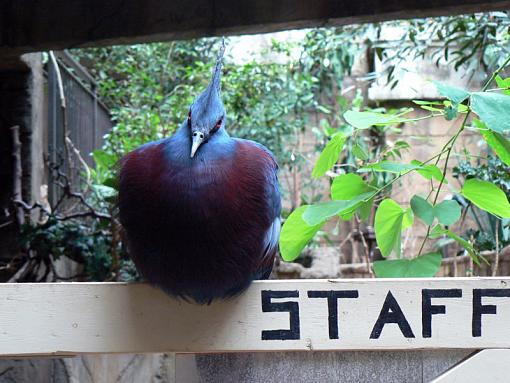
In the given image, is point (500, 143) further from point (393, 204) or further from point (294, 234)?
point (294, 234)

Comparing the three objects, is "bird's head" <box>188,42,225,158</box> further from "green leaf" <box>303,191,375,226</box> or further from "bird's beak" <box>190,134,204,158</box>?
"green leaf" <box>303,191,375,226</box>

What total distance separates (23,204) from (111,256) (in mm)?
565

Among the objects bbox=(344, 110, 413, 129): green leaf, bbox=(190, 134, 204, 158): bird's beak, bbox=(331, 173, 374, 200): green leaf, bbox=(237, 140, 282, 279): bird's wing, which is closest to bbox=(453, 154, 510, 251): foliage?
bbox=(331, 173, 374, 200): green leaf

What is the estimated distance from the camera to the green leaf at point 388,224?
66.4 inches

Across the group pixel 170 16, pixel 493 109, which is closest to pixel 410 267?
pixel 493 109

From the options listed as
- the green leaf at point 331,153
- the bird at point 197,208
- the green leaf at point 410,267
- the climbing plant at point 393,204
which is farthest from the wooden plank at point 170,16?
the bird at point 197,208

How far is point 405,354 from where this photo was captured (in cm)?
186

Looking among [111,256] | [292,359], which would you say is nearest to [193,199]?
[292,359]

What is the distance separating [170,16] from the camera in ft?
8.78

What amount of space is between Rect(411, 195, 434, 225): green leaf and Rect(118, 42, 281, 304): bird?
1.41 ft

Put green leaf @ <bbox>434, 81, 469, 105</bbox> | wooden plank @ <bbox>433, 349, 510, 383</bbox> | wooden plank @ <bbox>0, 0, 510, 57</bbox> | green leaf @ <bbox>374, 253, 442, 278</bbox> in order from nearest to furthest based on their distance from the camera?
wooden plank @ <bbox>433, 349, 510, 383</bbox>
green leaf @ <bbox>434, 81, 469, 105</bbox>
green leaf @ <bbox>374, 253, 442, 278</bbox>
wooden plank @ <bbox>0, 0, 510, 57</bbox>

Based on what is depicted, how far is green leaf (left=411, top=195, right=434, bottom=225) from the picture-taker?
5.08ft

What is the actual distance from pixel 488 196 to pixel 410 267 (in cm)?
27

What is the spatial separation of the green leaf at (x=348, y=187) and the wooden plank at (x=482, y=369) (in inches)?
21.6
